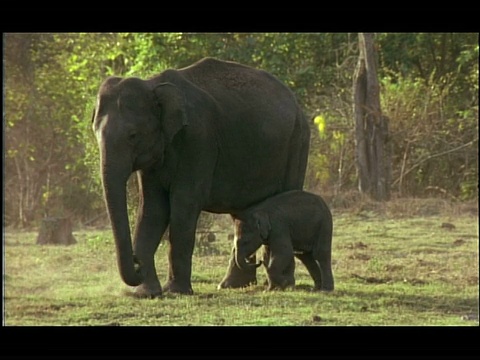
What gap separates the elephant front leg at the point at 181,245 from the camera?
1052 cm

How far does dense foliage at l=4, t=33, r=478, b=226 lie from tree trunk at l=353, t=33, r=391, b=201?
1.64 feet

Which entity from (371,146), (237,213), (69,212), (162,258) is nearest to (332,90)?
(371,146)

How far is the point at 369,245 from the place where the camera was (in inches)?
647

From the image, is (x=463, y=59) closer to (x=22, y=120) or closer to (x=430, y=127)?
(x=430, y=127)

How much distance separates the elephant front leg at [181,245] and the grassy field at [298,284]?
6.8 inches

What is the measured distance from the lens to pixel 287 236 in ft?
36.2

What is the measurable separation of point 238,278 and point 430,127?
41.5 feet

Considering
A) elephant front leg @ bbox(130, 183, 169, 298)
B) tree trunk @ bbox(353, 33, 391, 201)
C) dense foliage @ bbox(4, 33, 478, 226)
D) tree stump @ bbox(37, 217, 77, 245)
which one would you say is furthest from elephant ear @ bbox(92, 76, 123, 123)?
tree trunk @ bbox(353, 33, 391, 201)

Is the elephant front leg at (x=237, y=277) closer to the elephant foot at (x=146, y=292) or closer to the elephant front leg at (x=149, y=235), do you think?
the elephant front leg at (x=149, y=235)

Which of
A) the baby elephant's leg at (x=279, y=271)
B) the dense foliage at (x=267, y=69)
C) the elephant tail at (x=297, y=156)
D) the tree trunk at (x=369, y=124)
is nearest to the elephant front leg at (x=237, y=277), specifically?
the baby elephant's leg at (x=279, y=271)

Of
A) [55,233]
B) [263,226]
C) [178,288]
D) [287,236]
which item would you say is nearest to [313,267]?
[287,236]

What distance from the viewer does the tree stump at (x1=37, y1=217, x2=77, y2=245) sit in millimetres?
17109

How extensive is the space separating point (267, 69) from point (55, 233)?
689 centimetres

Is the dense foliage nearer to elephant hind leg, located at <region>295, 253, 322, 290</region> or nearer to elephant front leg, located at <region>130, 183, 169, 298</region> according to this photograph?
elephant hind leg, located at <region>295, 253, 322, 290</region>
